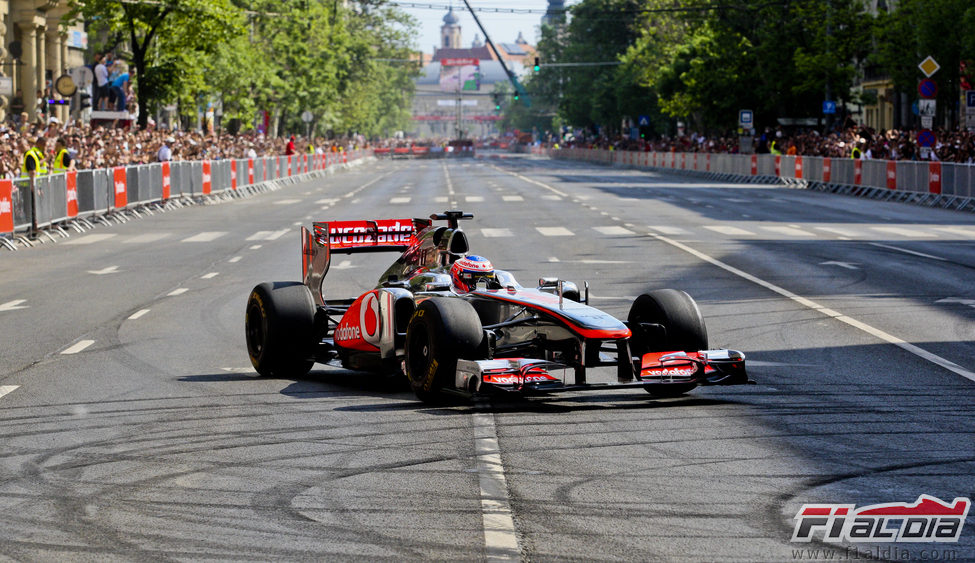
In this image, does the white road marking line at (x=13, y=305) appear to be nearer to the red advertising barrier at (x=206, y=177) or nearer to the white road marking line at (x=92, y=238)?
the white road marking line at (x=92, y=238)

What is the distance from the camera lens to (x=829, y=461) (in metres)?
8.23

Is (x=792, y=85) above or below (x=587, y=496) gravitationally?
above

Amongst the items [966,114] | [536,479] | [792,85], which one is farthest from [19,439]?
[792,85]

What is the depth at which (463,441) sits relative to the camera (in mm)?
8969

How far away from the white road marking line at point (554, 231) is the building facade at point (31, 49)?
30.7m

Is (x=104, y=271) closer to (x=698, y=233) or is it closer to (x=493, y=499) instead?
(x=698, y=233)

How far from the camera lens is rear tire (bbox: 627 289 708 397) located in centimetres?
A: 1060

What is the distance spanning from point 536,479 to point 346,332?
13.1 ft

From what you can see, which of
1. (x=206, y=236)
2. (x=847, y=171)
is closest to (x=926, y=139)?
(x=847, y=171)

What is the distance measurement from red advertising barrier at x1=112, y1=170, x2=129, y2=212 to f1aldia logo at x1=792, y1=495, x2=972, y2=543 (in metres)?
29.6

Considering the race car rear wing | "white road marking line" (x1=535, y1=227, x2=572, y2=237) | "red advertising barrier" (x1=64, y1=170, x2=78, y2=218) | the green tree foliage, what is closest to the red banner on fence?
the green tree foliage

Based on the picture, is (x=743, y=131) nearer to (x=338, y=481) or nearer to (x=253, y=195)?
(x=253, y=195)

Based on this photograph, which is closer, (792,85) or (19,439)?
(19,439)

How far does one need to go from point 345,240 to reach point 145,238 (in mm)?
17110
